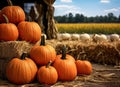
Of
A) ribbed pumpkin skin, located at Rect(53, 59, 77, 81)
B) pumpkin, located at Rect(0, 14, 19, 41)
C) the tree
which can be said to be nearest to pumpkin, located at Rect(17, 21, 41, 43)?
pumpkin, located at Rect(0, 14, 19, 41)

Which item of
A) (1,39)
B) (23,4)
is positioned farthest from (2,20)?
(23,4)

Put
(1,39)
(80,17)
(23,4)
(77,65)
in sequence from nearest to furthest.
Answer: (1,39) < (77,65) < (23,4) < (80,17)

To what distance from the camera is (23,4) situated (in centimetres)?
1020

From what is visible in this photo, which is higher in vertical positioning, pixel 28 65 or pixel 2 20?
pixel 2 20

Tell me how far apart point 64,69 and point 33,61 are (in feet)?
1.77

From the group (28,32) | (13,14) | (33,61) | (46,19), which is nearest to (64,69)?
(33,61)

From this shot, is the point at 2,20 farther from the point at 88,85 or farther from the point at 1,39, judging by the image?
the point at 88,85

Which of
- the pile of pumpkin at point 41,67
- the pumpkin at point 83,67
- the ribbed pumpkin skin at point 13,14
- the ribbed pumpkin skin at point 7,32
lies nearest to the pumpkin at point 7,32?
the ribbed pumpkin skin at point 7,32

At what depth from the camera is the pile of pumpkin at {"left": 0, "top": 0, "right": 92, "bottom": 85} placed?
570 centimetres

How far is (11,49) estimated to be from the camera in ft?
19.4

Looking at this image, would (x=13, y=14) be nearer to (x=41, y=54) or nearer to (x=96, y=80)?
(x=41, y=54)

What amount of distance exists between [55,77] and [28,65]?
0.48 meters

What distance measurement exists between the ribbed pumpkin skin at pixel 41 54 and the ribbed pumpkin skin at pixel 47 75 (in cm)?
20

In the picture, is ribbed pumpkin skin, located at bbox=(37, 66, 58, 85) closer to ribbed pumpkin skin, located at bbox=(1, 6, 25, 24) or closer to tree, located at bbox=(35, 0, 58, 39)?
ribbed pumpkin skin, located at bbox=(1, 6, 25, 24)
